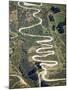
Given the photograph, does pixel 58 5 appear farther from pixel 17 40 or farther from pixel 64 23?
pixel 17 40

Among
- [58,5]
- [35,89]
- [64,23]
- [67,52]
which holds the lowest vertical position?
[35,89]

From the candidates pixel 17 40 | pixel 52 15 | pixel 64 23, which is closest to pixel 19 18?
pixel 17 40

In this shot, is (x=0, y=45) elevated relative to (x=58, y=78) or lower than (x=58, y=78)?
elevated

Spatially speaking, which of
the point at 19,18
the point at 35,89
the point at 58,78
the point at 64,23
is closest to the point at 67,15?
the point at 64,23

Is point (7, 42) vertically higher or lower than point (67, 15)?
lower

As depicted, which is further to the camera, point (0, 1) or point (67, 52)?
point (67, 52)

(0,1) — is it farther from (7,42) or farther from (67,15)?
(67,15)

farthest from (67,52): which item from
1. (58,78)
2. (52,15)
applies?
(52,15)

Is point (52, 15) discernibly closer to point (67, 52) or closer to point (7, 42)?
point (67, 52)

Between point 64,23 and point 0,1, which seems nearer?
point 0,1
